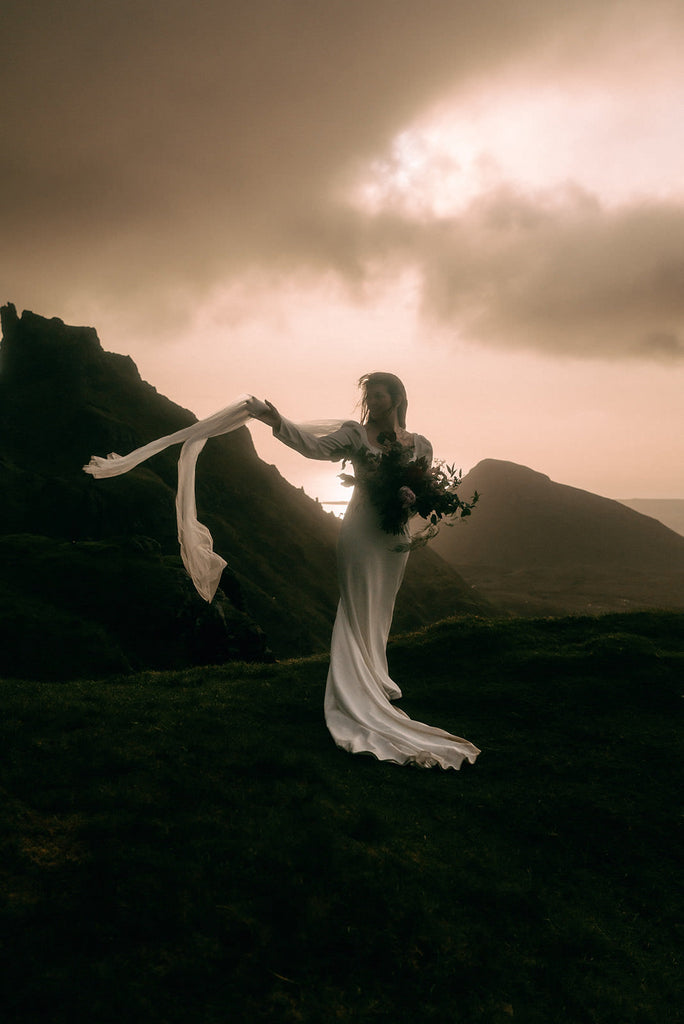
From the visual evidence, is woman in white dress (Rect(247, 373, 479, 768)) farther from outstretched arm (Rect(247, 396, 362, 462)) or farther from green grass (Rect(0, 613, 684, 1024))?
green grass (Rect(0, 613, 684, 1024))

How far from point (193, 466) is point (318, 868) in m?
5.18

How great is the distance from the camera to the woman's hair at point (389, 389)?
9070mm

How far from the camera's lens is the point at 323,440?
845 cm

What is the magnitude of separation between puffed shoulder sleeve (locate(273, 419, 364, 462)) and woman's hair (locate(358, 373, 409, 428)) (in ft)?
1.54

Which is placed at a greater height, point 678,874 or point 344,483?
point 344,483

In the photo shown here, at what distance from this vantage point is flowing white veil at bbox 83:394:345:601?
7922 millimetres

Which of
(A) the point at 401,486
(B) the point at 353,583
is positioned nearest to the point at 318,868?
(B) the point at 353,583

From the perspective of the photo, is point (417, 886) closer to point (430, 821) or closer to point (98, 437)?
point (430, 821)

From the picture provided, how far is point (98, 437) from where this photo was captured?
324 feet

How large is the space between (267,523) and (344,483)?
89610 mm

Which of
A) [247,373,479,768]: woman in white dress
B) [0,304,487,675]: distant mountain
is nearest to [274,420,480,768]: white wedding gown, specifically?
[247,373,479,768]: woman in white dress

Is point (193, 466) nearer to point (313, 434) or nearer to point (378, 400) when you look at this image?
point (313, 434)

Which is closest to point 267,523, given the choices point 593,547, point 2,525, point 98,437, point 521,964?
point 98,437

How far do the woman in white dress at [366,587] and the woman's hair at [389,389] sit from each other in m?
0.02
